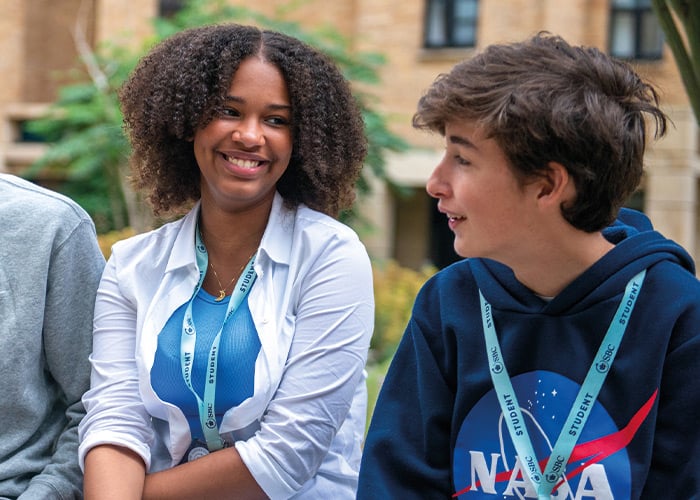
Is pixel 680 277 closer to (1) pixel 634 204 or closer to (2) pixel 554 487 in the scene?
(2) pixel 554 487

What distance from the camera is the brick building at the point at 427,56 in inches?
624

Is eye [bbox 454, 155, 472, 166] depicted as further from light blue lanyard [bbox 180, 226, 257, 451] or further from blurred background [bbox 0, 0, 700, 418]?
blurred background [bbox 0, 0, 700, 418]

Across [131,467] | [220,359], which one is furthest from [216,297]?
[131,467]

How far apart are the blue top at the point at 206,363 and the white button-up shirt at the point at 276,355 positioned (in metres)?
0.02

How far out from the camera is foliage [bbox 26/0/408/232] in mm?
13430

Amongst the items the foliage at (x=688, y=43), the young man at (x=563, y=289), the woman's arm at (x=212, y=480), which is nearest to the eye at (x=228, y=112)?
the young man at (x=563, y=289)

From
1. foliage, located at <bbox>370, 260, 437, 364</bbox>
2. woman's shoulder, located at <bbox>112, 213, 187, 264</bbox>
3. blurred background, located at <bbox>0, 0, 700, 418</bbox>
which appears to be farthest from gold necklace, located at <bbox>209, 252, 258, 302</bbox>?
blurred background, located at <bbox>0, 0, 700, 418</bbox>

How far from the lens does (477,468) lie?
7.18 feet

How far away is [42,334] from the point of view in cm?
265

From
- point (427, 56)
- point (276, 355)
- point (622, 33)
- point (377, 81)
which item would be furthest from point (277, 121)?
point (622, 33)

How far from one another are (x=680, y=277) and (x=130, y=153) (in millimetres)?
1499

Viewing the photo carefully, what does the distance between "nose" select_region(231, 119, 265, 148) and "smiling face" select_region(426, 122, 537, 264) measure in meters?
0.59

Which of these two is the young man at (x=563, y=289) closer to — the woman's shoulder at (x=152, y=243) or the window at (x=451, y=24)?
the woman's shoulder at (x=152, y=243)

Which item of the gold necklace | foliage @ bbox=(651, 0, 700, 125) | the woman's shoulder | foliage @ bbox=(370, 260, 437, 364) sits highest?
foliage @ bbox=(651, 0, 700, 125)
